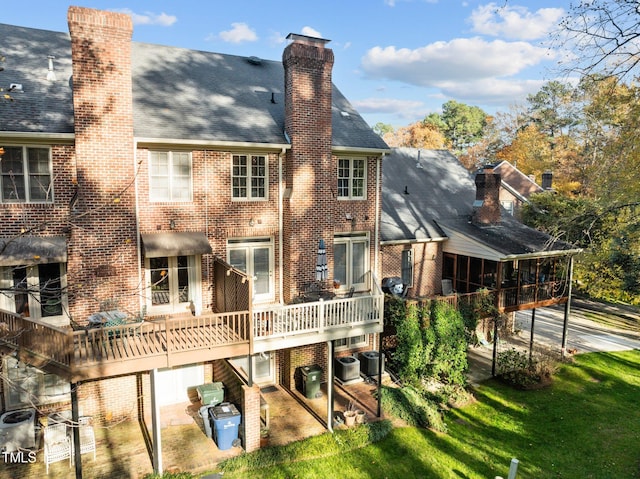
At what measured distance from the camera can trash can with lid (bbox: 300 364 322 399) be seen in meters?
12.6

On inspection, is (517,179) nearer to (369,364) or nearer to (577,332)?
(577,332)

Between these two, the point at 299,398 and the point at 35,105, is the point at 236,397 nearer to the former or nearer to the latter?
the point at 299,398

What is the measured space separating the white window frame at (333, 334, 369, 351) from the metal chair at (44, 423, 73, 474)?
787 centimetres

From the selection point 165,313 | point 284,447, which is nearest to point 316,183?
point 165,313

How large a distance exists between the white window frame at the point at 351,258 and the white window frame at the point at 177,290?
14.5 ft

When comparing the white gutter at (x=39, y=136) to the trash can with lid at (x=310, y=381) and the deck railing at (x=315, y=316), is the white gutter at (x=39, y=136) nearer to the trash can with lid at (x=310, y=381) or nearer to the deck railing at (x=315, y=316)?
the deck railing at (x=315, y=316)

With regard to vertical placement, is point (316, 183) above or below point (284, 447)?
above

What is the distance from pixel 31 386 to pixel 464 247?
46.5 feet

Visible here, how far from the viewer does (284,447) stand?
33.9ft

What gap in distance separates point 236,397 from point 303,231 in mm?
4954

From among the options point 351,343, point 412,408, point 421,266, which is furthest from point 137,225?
point 421,266

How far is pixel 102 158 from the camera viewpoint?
10.3m

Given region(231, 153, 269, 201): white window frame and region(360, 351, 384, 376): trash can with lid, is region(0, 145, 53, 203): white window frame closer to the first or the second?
region(231, 153, 269, 201): white window frame

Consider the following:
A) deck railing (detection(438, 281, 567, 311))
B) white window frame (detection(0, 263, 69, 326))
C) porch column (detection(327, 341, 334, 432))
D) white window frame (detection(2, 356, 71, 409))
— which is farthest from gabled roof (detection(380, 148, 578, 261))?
white window frame (detection(2, 356, 71, 409))
